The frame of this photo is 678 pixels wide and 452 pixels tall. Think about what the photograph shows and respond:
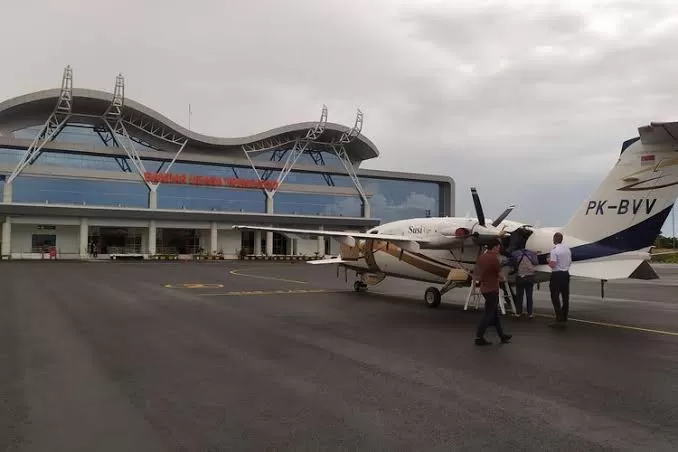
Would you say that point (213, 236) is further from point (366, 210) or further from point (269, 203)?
point (366, 210)

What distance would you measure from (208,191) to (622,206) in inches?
2274

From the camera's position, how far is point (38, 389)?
6.69 m

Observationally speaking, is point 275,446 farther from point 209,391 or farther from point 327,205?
point 327,205

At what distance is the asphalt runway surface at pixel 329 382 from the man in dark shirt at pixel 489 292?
0.78 ft

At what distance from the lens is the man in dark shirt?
992cm

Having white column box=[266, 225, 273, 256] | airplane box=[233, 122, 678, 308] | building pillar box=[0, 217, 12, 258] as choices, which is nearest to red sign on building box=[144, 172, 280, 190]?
white column box=[266, 225, 273, 256]

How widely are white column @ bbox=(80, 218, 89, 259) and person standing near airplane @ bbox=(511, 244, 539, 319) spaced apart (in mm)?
53687

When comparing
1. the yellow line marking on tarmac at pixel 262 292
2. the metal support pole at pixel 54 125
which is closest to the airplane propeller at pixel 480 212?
the yellow line marking on tarmac at pixel 262 292

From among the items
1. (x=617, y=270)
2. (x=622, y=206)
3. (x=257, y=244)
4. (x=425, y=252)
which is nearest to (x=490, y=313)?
(x=617, y=270)

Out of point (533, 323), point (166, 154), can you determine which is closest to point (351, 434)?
point (533, 323)

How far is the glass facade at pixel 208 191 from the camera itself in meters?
58.6

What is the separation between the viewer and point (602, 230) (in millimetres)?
13320

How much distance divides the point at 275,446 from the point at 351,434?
749 millimetres

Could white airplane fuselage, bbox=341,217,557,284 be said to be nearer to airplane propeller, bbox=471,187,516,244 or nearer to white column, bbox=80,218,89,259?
airplane propeller, bbox=471,187,516,244
